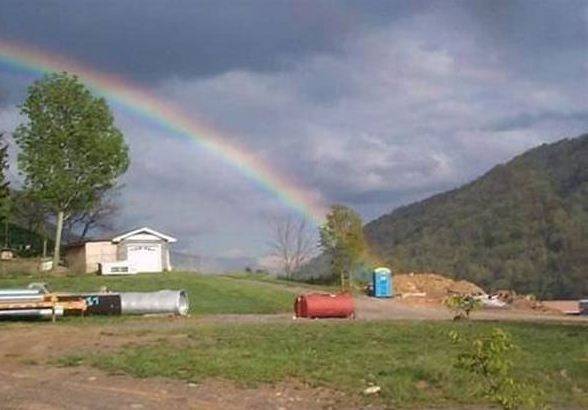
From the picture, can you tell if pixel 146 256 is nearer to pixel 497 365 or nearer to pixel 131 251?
pixel 131 251

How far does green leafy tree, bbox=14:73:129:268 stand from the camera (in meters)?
59.1

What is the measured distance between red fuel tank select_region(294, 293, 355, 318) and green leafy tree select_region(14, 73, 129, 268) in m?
31.6

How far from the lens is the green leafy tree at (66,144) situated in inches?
2325

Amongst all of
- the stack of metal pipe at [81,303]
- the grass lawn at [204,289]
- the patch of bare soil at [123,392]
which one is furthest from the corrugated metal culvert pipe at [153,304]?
the patch of bare soil at [123,392]

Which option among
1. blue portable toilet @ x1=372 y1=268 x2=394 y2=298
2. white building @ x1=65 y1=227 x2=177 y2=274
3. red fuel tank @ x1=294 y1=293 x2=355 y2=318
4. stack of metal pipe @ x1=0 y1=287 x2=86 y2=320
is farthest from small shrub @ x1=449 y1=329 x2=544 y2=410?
white building @ x1=65 y1=227 x2=177 y2=274

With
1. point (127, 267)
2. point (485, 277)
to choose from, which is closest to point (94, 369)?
point (127, 267)

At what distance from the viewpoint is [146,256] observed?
6738 centimetres

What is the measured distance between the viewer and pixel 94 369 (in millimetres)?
16969

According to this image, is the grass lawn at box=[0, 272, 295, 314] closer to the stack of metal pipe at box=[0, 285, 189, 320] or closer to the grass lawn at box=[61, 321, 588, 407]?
the stack of metal pipe at box=[0, 285, 189, 320]

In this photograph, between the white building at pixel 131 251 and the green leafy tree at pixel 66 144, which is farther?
the white building at pixel 131 251

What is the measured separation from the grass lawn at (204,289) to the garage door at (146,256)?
1239 cm

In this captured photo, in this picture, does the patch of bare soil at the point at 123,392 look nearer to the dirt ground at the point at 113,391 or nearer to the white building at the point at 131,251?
the dirt ground at the point at 113,391

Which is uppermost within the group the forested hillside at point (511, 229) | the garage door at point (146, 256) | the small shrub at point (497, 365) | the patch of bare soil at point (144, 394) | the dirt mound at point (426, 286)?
the forested hillside at point (511, 229)

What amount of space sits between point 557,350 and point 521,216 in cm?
9436
